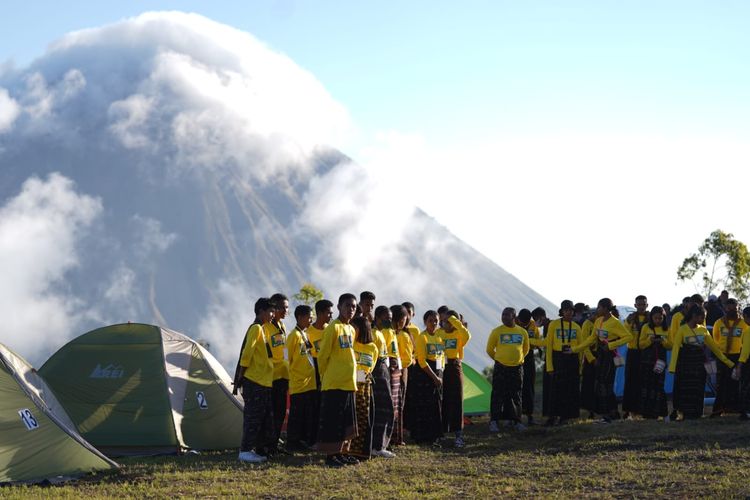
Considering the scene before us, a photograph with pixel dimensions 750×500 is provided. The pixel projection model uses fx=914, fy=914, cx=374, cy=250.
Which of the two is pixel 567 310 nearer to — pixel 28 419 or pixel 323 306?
pixel 323 306

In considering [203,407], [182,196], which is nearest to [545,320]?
[203,407]

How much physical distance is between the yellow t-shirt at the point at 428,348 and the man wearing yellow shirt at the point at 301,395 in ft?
4.49

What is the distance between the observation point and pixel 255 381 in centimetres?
1012

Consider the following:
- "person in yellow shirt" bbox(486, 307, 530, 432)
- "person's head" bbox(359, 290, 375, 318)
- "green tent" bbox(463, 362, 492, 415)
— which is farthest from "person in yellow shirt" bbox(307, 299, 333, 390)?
"green tent" bbox(463, 362, 492, 415)

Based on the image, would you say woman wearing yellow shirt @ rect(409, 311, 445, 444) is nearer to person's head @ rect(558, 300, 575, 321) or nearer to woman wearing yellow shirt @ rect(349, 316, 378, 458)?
woman wearing yellow shirt @ rect(349, 316, 378, 458)

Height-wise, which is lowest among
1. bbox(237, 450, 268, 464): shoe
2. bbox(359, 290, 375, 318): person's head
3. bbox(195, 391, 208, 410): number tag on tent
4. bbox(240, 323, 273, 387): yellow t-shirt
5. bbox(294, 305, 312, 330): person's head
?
bbox(237, 450, 268, 464): shoe

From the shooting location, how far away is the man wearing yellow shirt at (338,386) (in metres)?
9.52

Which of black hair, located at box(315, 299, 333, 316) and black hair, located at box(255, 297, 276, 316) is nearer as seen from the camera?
black hair, located at box(315, 299, 333, 316)

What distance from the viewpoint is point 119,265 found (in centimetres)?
12669

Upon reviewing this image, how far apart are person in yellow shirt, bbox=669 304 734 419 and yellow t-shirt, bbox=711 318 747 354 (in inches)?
9.0

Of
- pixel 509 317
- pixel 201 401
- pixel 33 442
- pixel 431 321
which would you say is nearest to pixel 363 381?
pixel 431 321

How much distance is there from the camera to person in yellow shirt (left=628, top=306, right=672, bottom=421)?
13492mm

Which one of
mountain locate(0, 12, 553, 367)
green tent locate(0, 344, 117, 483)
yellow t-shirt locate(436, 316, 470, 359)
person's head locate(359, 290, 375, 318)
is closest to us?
green tent locate(0, 344, 117, 483)

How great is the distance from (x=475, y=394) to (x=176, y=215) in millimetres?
122961
